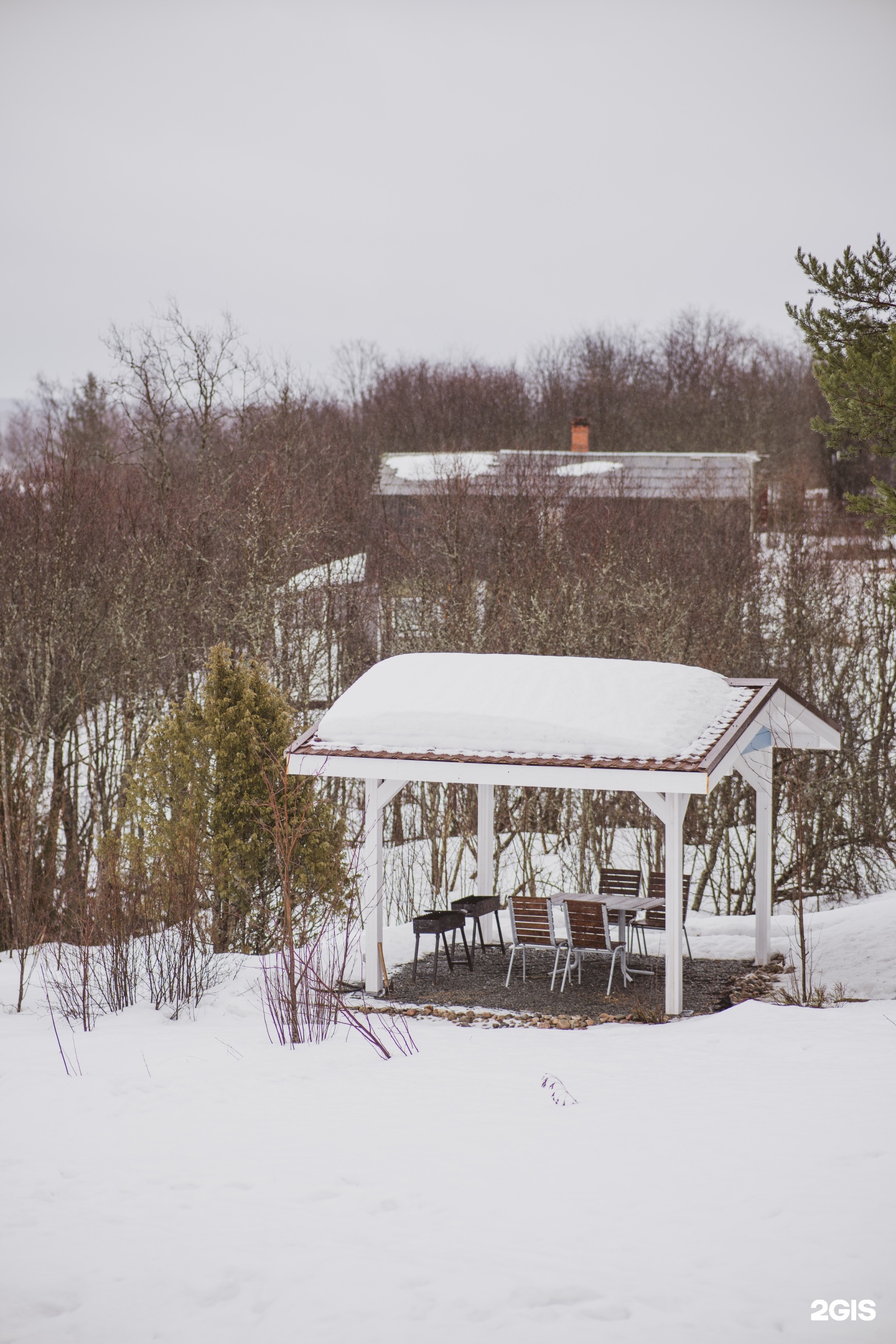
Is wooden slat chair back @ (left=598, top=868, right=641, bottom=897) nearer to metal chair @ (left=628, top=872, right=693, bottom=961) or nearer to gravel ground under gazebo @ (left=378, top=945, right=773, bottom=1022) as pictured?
metal chair @ (left=628, top=872, right=693, bottom=961)

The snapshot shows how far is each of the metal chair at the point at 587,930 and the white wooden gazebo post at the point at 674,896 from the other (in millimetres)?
691

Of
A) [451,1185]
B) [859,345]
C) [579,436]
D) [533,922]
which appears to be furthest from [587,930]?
[579,436]

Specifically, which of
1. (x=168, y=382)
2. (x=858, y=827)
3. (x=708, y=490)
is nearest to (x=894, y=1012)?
(x=858, y=827)

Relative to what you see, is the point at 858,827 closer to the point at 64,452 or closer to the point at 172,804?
the point at 172,804

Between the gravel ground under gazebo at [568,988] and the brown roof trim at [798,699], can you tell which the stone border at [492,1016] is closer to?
the gravel ground under gazebo at [568,988]

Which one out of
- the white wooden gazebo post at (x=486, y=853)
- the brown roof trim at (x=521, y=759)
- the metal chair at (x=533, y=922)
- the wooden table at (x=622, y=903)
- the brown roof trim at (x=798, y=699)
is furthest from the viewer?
the white wooden gazebo post at (x=486, y=853)

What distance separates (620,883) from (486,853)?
1499 millimetres

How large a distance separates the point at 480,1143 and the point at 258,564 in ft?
57.1

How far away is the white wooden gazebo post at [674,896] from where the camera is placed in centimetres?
953

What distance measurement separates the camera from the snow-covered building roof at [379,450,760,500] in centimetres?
2786

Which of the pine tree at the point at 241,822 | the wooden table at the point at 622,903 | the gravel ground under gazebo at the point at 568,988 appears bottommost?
the gravel ground under gazebo at the point at 568,988

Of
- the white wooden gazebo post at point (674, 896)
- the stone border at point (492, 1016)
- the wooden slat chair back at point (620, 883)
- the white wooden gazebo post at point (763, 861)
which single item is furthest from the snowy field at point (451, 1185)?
the wooden slat chair back at point (620, 883)

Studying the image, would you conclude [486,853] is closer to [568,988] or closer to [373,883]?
[568,988]

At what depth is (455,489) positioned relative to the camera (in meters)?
25.9
